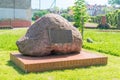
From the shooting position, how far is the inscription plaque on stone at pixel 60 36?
8242mm

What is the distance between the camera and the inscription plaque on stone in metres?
8.24

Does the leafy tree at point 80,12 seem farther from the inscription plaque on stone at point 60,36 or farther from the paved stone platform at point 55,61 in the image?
the paved stone platform at point 55,61

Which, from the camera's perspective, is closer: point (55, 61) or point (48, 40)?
point (55, 61)

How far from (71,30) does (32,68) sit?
2.36 meters

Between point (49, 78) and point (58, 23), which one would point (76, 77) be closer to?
point (49, 78)

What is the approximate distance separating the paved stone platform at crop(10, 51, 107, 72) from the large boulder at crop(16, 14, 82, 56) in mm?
256

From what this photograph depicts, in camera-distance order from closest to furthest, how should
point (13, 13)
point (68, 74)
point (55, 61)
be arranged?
point (68, 74), point (55, 61), point (13, 13)

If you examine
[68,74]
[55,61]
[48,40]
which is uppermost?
[48,40]

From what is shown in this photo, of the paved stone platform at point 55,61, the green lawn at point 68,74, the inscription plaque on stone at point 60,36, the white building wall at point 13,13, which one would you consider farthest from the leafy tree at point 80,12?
the white building wall at point 13,13

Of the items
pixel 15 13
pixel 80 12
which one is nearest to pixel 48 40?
pixel 80 12

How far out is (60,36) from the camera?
843 cm

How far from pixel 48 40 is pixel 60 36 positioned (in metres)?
0.51

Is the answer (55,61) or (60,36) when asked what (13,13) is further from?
(55,61)

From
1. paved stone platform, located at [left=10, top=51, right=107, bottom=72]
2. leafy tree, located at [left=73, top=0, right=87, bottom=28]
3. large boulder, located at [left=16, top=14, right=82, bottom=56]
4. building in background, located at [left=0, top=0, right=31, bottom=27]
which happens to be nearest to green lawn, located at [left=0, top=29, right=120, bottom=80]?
paved stone platform, located at [left=10, top=51, right=107, bottom=72]
